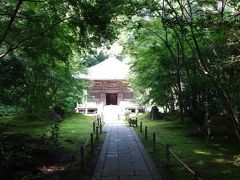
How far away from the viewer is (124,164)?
12.5 metres

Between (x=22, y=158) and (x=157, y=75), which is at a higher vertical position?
(x=157, y=75)

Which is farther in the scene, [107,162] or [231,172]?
[107,162]

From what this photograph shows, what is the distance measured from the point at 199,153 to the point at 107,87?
121ft

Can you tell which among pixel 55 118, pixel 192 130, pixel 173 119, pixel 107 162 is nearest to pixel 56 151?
pixel 107 162

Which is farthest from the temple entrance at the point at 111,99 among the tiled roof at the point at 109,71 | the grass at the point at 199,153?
the grass at the point at 199,153

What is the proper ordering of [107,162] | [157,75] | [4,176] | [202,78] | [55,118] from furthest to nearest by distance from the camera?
[55,118] < [157,75] < [202,78] < [107,162] < [4,176]

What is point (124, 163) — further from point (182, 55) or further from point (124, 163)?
point (182, 55)

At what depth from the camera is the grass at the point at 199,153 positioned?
468 inches

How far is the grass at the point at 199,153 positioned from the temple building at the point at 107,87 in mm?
25597

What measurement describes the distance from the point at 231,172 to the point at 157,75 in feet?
50.6

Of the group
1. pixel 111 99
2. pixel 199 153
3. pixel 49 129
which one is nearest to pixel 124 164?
pixel 199 153

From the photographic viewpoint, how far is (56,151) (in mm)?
14695

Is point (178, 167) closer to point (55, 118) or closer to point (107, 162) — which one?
point (107, 162)

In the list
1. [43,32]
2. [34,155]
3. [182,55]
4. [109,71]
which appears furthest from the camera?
[109,71]
